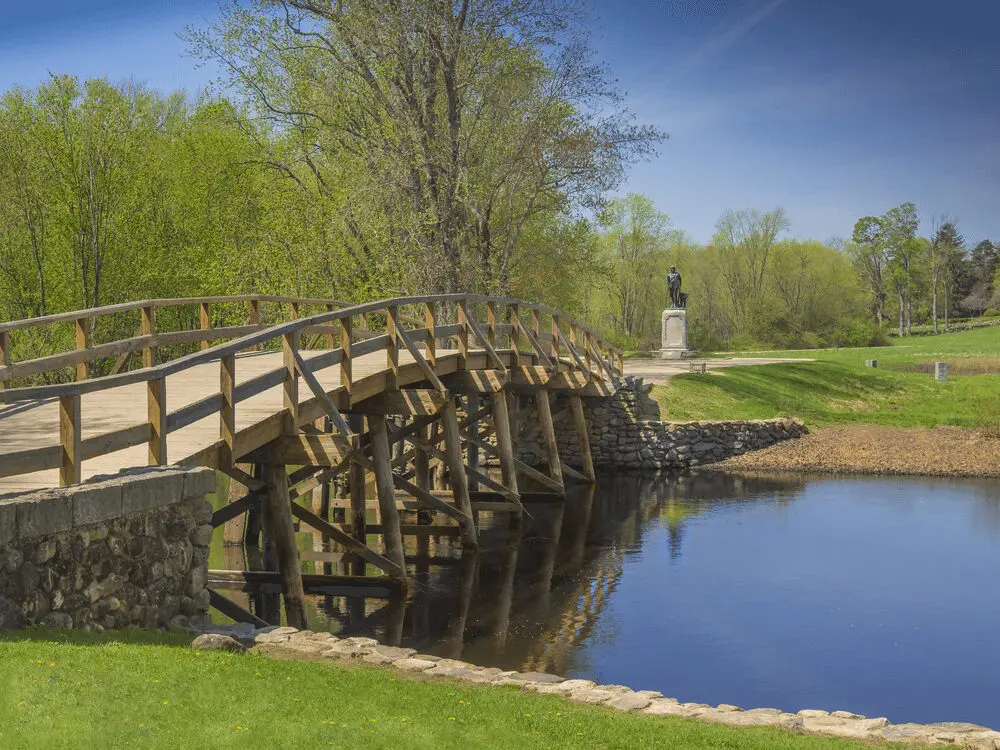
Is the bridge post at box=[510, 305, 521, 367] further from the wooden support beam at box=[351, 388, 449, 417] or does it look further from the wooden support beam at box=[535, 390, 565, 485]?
the wooden support beam at box=[351, 388, 449, 417]

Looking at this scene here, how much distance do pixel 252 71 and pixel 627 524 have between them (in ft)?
54.7

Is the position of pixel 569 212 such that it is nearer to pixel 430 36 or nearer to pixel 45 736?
pixel 430 36

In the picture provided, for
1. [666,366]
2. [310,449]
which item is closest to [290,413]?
[310,449]

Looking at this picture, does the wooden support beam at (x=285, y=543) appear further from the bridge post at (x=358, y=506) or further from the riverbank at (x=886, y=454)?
the riverbank at (x=886, y=454)

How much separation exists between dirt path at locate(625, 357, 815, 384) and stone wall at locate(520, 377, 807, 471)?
11.6 feet

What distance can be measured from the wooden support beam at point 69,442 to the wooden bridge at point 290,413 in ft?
0.04

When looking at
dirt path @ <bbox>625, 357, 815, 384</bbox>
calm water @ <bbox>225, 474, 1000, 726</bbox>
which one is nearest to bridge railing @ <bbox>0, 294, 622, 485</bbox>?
calm water @ <bbox>225, 474, 1000, 726</bbox>

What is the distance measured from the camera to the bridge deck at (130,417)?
10.6 m

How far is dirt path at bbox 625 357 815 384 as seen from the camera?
1408 inches

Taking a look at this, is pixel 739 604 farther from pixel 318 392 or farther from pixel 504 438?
pixel 504 438

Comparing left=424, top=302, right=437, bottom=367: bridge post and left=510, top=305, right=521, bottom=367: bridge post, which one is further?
left=510, top=305, right=521, bottom=367: bridge post

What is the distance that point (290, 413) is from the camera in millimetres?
13141

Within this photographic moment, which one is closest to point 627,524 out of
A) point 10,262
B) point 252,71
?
point 252,71

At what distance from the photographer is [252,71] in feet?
99.7
